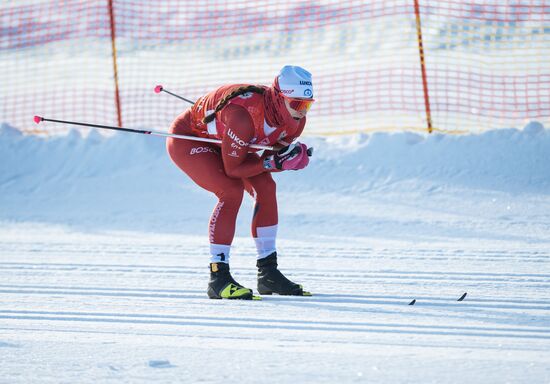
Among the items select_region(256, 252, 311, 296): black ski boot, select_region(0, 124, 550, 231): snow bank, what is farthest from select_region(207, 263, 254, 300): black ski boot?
select_region(0, 124, 550, 231): snow bank

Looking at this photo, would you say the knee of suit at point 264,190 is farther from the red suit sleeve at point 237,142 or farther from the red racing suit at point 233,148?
the red suit sleeve at point 237,142

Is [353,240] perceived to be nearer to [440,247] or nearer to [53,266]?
[440,247]

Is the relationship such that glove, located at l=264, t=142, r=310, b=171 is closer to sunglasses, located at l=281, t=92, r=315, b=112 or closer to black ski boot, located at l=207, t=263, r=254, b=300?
sunglasses, located at l=281, t=92, r=315, b=112

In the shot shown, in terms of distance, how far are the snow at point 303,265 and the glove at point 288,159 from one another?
0.77 meters

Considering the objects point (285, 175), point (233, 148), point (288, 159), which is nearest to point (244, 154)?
point (233, 148)

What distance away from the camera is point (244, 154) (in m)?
5.43

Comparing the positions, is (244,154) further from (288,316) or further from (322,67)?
(322,67)

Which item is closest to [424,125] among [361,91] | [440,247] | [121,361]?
[361,91]

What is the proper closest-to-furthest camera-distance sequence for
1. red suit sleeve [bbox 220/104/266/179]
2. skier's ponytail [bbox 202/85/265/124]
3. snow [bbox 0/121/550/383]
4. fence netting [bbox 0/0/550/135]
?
snow [bbox 0/121/550/383] → red suit sleeve [bbox 220/104/266/179] → skier's ponytail [bbox 202/85/265/124] → fence netting [bbox 0/0/550/135]

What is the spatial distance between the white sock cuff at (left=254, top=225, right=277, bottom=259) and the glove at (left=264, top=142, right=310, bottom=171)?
50 cm

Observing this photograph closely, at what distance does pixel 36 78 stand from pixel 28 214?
40.1 ft

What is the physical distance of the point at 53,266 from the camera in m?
6.90

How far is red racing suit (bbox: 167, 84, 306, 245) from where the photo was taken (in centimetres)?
539

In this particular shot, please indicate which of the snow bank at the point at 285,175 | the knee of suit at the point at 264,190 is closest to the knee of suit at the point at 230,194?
the knee of suit at the point at 264,190
